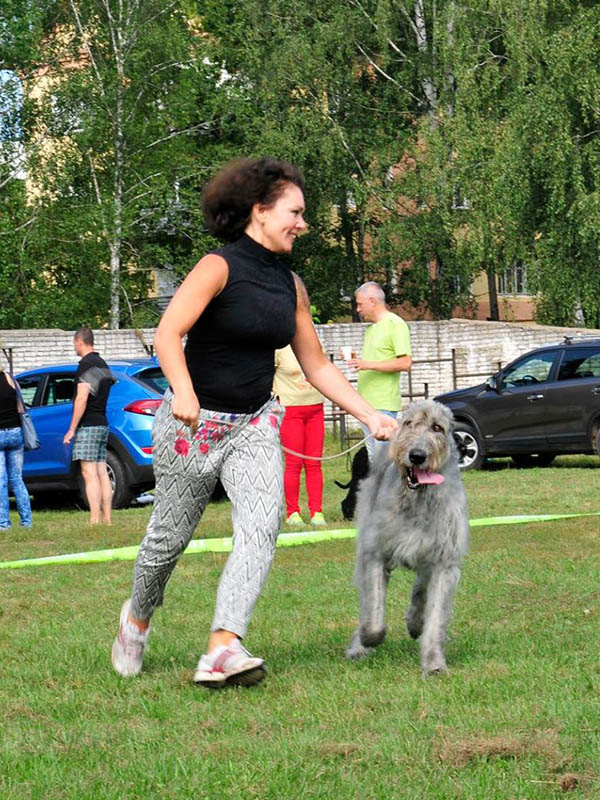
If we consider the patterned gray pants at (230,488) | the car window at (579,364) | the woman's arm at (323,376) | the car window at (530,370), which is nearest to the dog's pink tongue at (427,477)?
the woman's arm at (323,376)

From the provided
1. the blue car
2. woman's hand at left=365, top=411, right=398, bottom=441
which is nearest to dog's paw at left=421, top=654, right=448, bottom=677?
woman's hand at left=365, top=411, right=398, bottom=441

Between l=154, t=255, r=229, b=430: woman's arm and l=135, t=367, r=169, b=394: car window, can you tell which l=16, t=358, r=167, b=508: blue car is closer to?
l=135, t=367, r=169, b=394: car window

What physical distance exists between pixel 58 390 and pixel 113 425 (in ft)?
4.51

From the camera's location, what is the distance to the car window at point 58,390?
16219mm

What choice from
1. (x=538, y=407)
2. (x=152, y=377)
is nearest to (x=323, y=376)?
(x=152, y=377)

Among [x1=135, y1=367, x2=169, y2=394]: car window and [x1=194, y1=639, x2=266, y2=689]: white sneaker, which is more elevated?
[x1=135, y1=367, x2=169, y2=394]: car window

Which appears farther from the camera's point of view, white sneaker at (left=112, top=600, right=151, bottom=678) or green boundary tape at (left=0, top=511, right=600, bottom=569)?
green boundary tape at (left=0, top=511, right=600, bottom=569)

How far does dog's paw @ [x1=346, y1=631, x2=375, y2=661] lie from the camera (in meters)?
6.11

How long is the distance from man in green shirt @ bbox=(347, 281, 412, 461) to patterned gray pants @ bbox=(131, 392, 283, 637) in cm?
487

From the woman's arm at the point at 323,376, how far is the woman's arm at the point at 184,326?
489mm

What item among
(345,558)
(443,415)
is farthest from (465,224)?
(443,415)

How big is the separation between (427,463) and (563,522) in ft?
20.4

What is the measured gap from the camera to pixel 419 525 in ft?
19.7

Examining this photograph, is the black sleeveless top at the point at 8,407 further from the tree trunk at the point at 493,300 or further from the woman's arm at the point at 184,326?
the tree trunk at the point at 493,300
